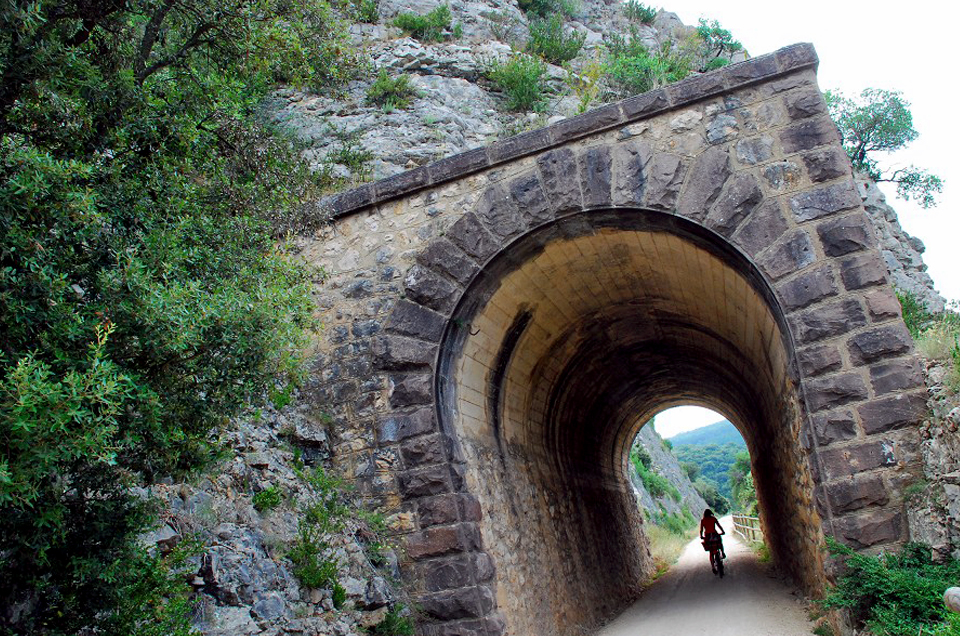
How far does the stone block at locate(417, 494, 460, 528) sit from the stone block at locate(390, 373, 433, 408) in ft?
3.24

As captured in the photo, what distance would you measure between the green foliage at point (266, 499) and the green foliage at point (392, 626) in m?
1.39

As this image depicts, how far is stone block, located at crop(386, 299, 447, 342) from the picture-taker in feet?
23.2

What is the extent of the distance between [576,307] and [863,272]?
12.3 ft

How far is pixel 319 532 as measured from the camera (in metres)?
5.96

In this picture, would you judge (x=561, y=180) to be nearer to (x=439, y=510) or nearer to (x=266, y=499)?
(x=439, y=510)

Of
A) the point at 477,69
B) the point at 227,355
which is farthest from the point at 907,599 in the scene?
the point at 477,69

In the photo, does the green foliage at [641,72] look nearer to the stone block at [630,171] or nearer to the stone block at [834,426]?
the stone block at [630,171]

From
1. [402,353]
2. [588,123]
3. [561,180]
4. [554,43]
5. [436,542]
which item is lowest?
[436,542]

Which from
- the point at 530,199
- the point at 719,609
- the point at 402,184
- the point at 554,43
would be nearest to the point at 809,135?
the point at 530,199

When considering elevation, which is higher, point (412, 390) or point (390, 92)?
point (390, 92)

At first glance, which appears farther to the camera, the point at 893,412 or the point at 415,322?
the point at 415,322

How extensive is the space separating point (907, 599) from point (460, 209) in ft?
17.3

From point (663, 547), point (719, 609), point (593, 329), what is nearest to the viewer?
point (719, 609)

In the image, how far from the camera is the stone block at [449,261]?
7.12 meters
